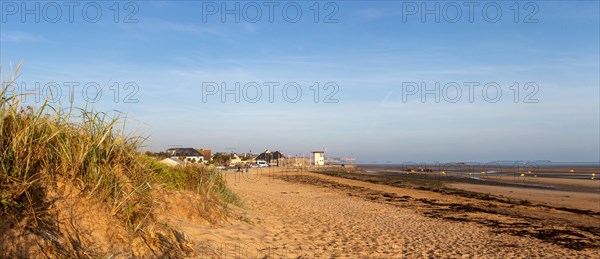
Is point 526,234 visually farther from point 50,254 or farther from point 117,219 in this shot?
point 50,254

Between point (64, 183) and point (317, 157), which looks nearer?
point (64, 183)

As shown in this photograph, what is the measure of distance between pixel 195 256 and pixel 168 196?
2.33 m

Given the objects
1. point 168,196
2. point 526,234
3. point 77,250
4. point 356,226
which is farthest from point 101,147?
point 526,234

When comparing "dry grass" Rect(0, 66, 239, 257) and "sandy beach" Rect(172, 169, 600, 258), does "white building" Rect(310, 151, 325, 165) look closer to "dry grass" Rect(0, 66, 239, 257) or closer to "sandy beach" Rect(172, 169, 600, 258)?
"sandy beach" Rect(172, 169, 600, 258)

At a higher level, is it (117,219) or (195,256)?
(117,219)

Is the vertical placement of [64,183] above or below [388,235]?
above

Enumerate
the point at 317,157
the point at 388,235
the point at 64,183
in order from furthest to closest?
the point at 317,157
the point at 388,235
the point at 64,183

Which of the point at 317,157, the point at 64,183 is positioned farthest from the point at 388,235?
the point at 317,157

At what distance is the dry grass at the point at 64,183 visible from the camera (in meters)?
4.25

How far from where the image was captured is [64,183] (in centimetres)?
489

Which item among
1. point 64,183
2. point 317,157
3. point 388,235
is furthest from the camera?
point 317,157

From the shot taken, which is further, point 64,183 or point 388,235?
point 388,235

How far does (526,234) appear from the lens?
38.5 feet

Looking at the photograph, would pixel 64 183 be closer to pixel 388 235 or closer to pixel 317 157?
pixel 388 235
